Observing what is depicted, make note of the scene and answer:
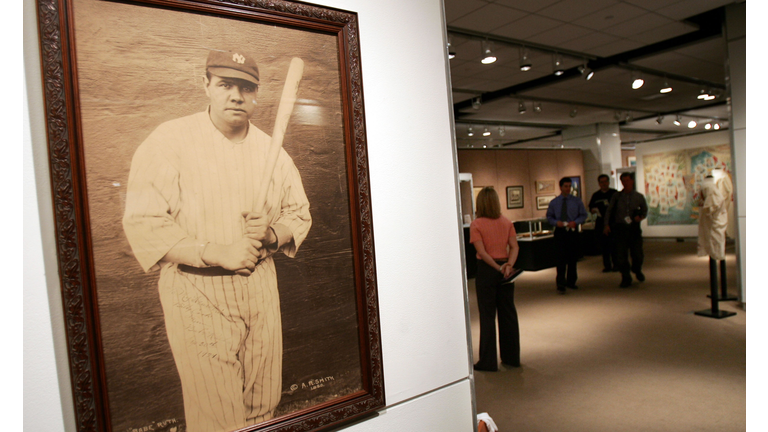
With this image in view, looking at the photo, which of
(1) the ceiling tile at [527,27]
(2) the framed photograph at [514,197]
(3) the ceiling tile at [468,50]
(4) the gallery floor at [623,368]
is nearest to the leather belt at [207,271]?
(4) the gallery floor at [623,368]

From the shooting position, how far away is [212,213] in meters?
1.12

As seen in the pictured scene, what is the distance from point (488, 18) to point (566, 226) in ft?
11.7

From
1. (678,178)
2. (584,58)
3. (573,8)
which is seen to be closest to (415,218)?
(573,8)

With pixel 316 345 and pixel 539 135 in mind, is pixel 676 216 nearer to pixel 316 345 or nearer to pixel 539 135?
pixel 539 135

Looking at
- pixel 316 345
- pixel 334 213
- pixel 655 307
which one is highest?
pixel 334 213

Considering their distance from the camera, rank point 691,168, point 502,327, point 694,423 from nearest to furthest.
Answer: point 694,423
point 502,327
point 691,168

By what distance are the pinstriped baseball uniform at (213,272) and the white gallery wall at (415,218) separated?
37cm

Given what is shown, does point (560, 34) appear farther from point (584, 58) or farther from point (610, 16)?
point (584, 58)

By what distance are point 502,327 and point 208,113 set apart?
143 inches

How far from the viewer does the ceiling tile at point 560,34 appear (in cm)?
624

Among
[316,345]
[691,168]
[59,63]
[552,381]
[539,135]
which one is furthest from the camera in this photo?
[539,135]

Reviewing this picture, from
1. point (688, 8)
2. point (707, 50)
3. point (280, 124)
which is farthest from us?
point (707, 50)

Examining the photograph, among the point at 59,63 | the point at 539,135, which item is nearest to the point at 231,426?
the point at 59,63

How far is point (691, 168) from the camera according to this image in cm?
1344
